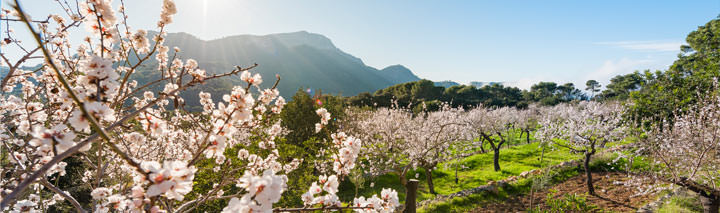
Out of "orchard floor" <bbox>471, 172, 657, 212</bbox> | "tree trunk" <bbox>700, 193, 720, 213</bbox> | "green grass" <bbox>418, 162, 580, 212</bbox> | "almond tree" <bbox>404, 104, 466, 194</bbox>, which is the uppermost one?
"almond tree" <bbox>404, 104, 466, 194</bbox>

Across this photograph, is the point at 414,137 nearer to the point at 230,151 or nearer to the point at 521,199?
the point at 521,199

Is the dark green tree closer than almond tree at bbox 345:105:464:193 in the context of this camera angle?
No

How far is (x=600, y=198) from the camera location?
28.5ft

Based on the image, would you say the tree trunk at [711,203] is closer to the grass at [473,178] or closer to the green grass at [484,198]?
the grass at [473,178]

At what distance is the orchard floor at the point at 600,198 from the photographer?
26.2ft

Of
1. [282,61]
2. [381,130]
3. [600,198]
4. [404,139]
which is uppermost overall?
[282,61]

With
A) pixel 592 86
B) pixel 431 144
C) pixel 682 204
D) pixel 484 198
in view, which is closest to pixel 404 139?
pixel 431 144

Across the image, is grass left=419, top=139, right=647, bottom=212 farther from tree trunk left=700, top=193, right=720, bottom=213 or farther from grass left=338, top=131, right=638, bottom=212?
tree trunk left=700, top=193, right=720, bottom=213

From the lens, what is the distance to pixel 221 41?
6629 inches

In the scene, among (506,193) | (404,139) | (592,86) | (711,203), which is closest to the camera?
(711,203)

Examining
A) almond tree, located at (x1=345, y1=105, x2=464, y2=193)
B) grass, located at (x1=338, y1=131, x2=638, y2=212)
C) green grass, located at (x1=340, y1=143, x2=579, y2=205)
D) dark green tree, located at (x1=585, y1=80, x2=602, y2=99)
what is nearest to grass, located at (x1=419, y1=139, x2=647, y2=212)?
grass, located at (x1=338, y1=131, x2=638, y2=212)

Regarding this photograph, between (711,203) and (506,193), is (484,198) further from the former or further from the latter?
(711,203)

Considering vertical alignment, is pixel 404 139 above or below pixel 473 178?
above

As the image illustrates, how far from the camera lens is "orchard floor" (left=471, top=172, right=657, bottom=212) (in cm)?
800
